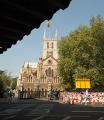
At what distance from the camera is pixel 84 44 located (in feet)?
252

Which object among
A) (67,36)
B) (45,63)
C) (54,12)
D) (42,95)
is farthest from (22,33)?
(45,63)

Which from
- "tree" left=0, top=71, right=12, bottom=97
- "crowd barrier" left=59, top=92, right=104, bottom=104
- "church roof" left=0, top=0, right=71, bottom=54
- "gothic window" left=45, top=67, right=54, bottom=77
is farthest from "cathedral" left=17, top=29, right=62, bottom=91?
"church roof" left=0, top=0, right=71, bottom=54

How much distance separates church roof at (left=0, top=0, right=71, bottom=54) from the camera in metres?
12.0

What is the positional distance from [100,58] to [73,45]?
664 cm

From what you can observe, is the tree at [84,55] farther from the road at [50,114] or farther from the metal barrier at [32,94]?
the road at [50,114]

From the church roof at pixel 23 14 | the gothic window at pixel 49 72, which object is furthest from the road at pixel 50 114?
the gothic window at pixel 49 72

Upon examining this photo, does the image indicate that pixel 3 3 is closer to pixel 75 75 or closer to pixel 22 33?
pixel 22 33

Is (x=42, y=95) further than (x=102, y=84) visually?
Yes

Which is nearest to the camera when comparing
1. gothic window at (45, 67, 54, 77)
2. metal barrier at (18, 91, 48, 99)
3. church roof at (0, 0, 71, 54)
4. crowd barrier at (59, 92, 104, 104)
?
church roof at (0, 0, 71, 54)

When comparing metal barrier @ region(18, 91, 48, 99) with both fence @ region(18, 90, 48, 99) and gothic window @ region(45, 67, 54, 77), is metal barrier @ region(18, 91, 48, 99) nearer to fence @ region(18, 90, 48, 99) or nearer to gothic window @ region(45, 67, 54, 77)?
fence @ region(18, 90, 48, 99)

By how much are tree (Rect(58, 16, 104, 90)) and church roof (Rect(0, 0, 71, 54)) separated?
55.5 meters

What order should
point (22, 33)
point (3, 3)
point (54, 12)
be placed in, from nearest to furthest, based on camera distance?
1. point (3, 3)
2. point (54, 12)
3. point (22, 33)

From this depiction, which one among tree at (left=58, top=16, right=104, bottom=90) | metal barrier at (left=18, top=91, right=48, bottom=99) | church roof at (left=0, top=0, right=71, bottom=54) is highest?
tree at (left=58, top=16, right=104, bottom=90)

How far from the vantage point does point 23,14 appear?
13.6 m
